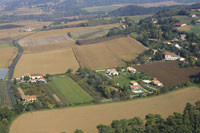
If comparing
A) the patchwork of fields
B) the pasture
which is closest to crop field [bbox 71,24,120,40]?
the patchwork of fields

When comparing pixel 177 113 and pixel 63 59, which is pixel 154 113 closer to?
→ pixel 177 113

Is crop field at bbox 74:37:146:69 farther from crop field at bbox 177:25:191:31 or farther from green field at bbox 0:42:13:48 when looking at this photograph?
green field at bbox 0:42:13:48

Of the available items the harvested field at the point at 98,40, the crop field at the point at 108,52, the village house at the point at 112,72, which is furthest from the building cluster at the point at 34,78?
the harvested field at the point at 98,40

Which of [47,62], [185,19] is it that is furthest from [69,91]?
[185,19]

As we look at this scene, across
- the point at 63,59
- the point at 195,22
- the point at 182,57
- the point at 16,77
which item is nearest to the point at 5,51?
the point at 63,59

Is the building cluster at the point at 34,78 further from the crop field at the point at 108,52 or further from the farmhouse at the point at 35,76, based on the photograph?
the crop field at the point at 108,52

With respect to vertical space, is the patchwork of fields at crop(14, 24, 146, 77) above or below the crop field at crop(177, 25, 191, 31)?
below
